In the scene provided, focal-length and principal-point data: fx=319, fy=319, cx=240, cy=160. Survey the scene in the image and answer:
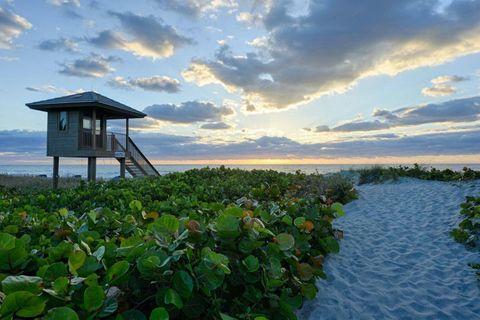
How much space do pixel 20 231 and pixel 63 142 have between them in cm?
1827

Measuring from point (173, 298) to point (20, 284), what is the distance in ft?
1.85

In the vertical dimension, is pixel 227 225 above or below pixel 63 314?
above

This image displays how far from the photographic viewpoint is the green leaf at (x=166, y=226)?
5.56 feet

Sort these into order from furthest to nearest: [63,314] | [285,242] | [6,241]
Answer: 1. [285,242]
2. [6,241]
3. [63,314]

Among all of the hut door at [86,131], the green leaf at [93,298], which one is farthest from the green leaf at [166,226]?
the hut door at [86,131]

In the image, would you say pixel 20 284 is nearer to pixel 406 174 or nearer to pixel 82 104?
pixel 406 174

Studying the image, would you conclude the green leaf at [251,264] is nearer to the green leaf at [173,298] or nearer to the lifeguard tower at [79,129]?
the green leaf at [173,298]

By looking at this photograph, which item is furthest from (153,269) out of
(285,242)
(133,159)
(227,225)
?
(133,159)

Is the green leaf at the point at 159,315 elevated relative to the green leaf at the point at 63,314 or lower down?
lower down

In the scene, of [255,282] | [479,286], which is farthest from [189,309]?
[479,286]

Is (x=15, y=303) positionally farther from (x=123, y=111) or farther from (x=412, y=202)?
(x=123, y=111)

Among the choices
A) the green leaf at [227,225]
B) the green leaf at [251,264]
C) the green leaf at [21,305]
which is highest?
the green leaf at [227,225]

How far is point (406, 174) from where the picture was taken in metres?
14.7

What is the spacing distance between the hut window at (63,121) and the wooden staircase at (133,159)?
2979 millimetres
